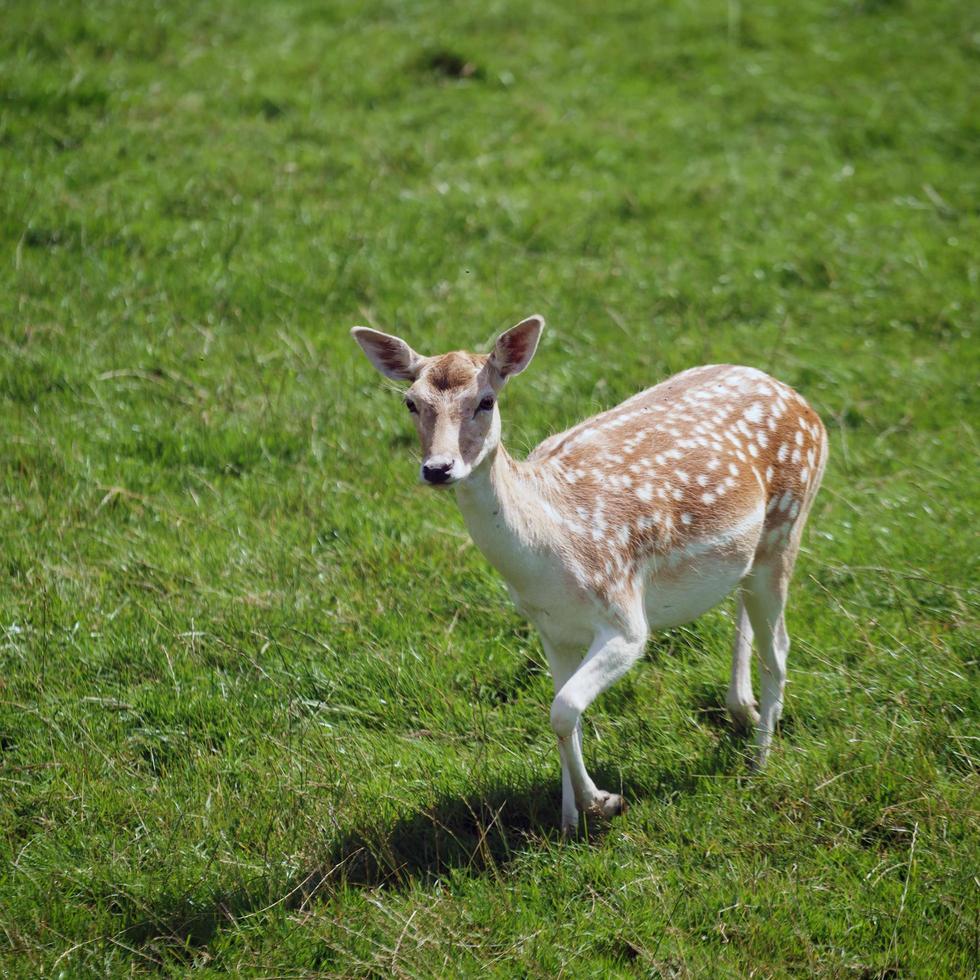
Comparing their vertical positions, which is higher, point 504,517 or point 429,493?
point 504,517

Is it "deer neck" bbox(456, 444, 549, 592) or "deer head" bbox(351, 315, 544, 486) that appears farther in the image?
"deer neck" bbox(456, 444, 549, 592)

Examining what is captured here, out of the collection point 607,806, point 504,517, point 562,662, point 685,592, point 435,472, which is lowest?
point 607,806

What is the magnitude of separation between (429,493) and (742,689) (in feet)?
7.12

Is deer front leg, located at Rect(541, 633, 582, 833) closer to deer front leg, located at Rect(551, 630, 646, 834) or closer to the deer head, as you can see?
deer front leg, located at Rect(551, 630, 646, 834)

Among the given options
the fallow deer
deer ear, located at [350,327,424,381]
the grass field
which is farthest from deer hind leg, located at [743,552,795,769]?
deer ear, located at [350,327,424,381]

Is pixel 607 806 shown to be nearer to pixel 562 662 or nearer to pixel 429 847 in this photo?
pixel 562 662

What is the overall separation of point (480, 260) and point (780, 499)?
407 centimetres

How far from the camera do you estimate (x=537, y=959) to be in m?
4.19

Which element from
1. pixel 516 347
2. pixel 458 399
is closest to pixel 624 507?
pixel 516 347

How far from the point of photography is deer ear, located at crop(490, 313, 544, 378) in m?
4.71

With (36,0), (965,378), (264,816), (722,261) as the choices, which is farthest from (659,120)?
(264,816)

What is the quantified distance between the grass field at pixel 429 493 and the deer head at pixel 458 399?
4.28 ft

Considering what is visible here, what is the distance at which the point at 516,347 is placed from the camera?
4.81 meters

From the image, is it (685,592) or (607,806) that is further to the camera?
(685,592)
